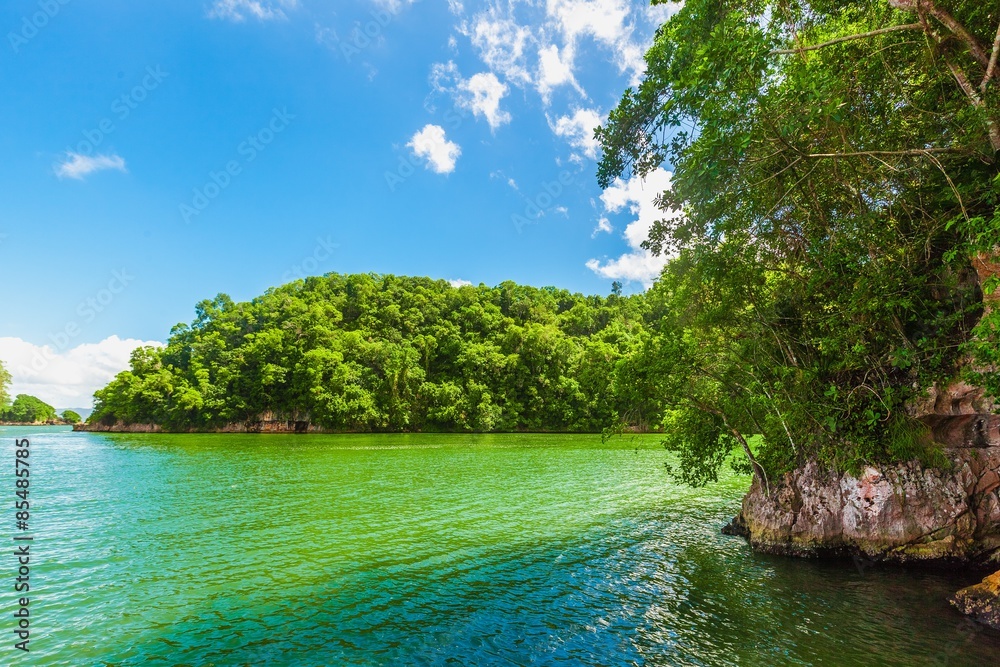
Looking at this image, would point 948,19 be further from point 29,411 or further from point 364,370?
point 29,411

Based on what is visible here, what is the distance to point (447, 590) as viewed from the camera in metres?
8.98

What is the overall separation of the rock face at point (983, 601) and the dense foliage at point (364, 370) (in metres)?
51.2

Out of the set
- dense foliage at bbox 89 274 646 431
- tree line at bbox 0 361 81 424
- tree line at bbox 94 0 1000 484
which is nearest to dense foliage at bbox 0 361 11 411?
dense foliage at bbox 89 274 646 431

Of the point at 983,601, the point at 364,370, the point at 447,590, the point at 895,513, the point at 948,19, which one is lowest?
the point at 447,590

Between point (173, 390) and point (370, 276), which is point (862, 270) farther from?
point (370, 276)

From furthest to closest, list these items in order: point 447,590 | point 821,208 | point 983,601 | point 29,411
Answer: point 29,411, point 821,208, point 447,590, point 983,601

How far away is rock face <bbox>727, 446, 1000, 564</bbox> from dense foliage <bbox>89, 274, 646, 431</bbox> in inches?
1883

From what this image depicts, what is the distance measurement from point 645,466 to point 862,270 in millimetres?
22213

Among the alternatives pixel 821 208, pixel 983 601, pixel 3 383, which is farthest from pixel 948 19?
pixel 3 383

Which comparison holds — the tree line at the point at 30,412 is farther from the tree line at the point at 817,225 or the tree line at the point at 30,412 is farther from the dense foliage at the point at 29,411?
the tree line at the point at 817,225

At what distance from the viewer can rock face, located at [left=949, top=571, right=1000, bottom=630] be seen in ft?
23.1

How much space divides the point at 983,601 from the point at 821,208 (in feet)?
24.1

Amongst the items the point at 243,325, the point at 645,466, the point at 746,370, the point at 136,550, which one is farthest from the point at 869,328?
the point at 243,325

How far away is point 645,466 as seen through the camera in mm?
29047
